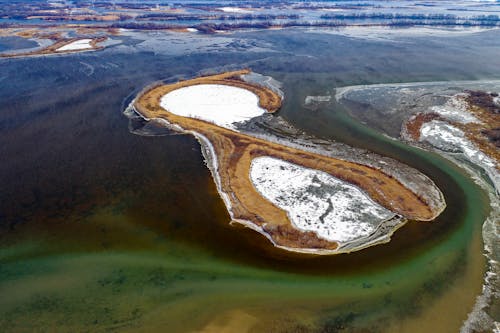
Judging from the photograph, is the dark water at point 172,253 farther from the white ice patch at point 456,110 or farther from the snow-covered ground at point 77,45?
the snow-covered ground at point 77,45

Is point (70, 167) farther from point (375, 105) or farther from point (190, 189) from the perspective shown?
point (375, 105)

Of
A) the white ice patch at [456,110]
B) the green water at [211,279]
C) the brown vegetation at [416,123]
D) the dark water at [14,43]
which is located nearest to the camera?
the green water at [211,279]

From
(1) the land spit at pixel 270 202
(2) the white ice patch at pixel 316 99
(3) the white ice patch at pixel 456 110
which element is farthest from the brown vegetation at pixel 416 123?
(2) the white ice patch at pixel 316 99

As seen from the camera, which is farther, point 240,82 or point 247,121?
point 240,82

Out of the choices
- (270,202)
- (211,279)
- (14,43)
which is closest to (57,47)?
(14,43)

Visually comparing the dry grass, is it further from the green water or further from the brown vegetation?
the brown vegetation

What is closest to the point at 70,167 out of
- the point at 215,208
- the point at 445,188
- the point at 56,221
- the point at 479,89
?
the point at 56,221
